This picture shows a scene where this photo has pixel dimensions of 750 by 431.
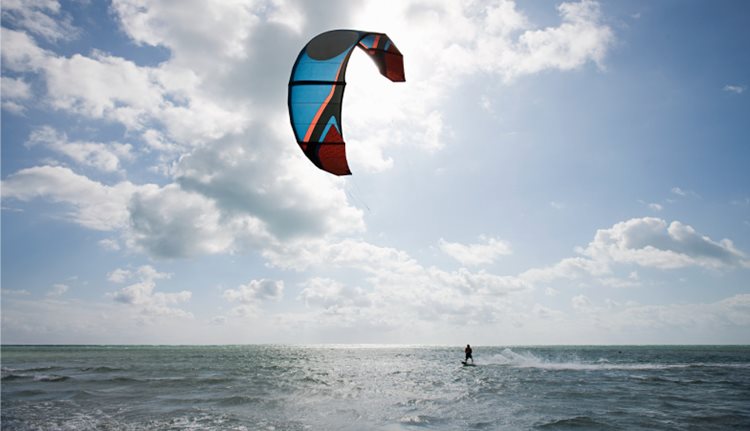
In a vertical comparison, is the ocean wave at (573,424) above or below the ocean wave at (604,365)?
above

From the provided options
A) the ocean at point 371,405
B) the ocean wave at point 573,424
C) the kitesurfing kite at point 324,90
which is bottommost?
the ocean at point 371,405

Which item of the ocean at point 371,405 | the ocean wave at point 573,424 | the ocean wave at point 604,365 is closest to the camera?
the ocean wave at point 573,424

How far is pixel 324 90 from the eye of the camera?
8258 mm

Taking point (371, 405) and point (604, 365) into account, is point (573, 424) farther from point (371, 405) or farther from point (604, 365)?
point (604, 365)

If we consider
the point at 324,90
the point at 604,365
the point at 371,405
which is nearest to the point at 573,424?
the point at 371,405

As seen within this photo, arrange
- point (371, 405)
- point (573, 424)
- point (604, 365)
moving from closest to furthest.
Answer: point (573, 424) < point (371, 405) < point (604, 365)

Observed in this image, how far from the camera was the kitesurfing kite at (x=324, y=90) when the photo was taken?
7.96m

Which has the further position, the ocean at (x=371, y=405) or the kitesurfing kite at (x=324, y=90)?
the ocean at (x=371, y=405)

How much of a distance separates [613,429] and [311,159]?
31.1 feet

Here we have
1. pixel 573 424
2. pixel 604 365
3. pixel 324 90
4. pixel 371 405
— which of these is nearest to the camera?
pixel 324 90

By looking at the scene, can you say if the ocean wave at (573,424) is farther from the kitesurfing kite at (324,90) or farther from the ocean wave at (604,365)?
the ocean wave at (604,365)

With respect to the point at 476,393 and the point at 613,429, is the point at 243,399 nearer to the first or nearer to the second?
the point at 476,393

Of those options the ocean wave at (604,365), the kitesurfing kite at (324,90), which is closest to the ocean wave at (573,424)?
the kitesurfing kite at (324,90)

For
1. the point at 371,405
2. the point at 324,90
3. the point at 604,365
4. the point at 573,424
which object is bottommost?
the point at 604,365
